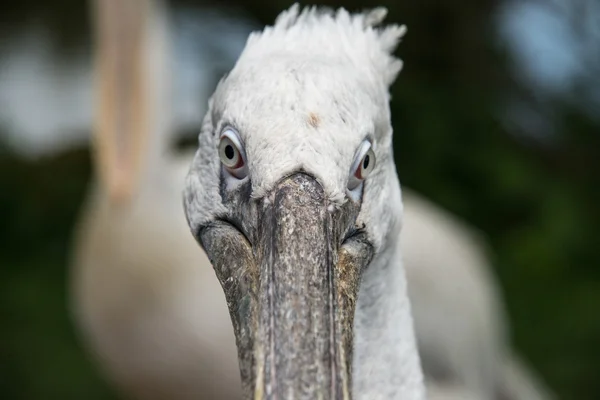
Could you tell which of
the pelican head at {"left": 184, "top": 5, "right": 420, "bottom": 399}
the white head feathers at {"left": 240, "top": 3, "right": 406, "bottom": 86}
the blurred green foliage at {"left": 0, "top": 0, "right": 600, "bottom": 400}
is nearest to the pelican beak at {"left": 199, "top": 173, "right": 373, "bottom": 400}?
the pelican head at {"left": 184, "top": 5, "right": 420, "bottom": 399}

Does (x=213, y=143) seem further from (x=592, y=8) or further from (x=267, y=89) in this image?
(x=592, y=8)

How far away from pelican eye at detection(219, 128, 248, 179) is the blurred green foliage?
343 cm

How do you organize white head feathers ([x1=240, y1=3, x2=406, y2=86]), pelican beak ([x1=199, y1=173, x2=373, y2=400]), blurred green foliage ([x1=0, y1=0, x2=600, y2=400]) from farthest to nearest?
blurred green foliage ([x1=0, y1=0, x2=600, y2=400]) < white head feathers ([x1=240, y1=3, x2=406, y2=86]) < pelican beak ([x1=199, y1=173, x2=373, y2=400])

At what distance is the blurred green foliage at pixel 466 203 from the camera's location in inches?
177

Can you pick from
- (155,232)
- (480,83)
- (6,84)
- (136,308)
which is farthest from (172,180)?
(6,84)

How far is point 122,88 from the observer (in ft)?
10.1

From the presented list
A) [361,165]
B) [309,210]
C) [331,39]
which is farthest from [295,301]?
[331,39]

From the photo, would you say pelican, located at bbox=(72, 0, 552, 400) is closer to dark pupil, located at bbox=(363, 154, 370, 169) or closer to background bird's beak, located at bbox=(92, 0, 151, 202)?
background bird's beak, located at bbox=(92, 0, 151, 202)

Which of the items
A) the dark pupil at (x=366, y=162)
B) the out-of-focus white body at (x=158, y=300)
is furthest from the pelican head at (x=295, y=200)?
the out-of-focus white body at (x=158, y=300)

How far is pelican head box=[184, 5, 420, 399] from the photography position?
110 cm

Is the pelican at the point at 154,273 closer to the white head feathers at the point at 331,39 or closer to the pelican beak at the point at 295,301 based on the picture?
the white head feathers at the point at 331,39

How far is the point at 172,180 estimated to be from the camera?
3.19 metres

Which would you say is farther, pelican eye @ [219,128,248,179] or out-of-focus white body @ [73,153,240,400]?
out-of-focus white body @ [73,153,240,400]

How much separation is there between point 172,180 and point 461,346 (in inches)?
46.0
